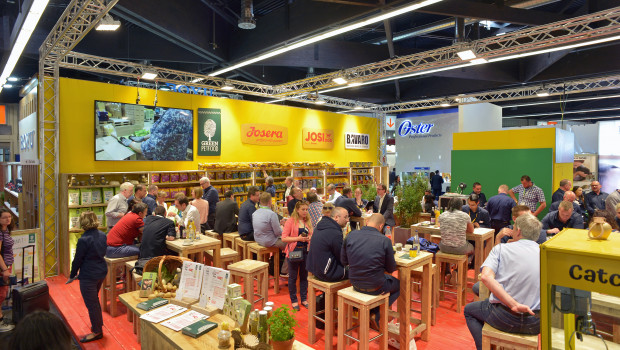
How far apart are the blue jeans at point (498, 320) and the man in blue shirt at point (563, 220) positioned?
2552mm

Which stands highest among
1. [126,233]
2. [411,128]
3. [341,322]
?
[411,128]

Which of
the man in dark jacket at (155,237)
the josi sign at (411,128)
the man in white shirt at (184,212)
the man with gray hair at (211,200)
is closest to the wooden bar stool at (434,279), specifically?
the man in dark jacket at (155,237)

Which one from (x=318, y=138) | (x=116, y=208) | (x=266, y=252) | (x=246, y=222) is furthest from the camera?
(x=318, y=138)

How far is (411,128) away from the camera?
16.2 m

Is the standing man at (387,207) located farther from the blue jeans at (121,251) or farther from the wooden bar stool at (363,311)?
the blue jeans at (121,251)

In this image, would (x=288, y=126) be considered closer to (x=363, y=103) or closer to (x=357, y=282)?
(x=363, y=103)

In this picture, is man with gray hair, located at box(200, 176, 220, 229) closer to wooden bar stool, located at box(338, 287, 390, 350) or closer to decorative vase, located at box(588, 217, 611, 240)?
wooden bar stool, located at box(338, 287, 390, 350)

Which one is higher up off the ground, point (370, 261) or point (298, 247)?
point (370, 261)

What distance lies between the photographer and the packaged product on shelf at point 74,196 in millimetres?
7027

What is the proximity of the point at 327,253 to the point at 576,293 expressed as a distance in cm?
275

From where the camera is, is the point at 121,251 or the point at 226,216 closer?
the point at 121,251

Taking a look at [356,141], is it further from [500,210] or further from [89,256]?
[89,256]

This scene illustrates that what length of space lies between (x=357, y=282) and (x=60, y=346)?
8.30 feet

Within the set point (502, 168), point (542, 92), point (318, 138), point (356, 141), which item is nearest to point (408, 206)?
point (502, 168)
